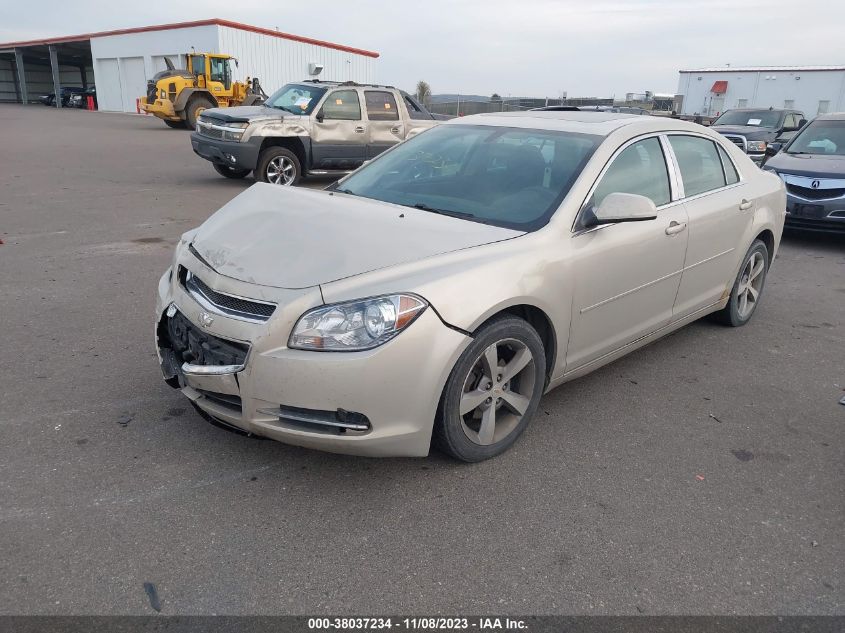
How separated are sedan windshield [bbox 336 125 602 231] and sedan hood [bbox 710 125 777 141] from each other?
11759 millimetres

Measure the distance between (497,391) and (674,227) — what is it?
5.50ft

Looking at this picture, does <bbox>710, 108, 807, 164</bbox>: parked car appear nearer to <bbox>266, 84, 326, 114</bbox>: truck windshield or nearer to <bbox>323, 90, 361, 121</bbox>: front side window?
<bbox>323, 90, 361, 121</bbox>: front side window

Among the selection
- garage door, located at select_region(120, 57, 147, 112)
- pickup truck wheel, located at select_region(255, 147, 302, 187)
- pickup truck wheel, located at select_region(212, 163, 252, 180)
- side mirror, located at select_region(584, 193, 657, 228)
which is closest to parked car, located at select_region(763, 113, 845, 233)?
side mirror, located at select_region(584, 193, 657, 228)

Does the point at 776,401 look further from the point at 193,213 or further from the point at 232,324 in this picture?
the point at 193,213

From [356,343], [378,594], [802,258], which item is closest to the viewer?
[378,594]

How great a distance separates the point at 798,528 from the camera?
9.13 ft

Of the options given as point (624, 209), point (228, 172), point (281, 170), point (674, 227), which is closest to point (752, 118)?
point (281, 170)

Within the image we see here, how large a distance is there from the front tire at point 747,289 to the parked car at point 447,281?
558 mm

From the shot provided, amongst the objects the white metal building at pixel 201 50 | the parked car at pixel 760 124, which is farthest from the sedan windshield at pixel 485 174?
the white metal building at pixel 201 50

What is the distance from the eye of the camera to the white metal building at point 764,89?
39.6 m

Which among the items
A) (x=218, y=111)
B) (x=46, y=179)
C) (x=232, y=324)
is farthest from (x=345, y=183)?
(x=46, y=179)

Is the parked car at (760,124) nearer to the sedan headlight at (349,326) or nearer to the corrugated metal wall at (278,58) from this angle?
the sedan headlight at (349,326)

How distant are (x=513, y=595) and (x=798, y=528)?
4.37 ft

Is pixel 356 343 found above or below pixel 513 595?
above
